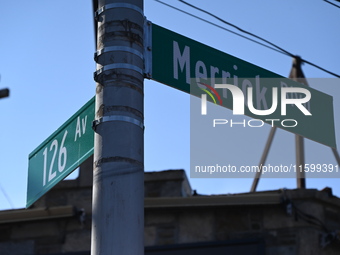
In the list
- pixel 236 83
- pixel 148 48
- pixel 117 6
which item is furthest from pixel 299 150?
pixel 117 6

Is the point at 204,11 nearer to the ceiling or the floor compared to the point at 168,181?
nearer to the ceiling

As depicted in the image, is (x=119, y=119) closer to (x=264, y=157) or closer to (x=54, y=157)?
(x=54, y=157)

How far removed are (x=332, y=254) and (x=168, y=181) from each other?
2.38 m

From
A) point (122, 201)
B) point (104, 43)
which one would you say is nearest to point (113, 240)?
point (122, 201)

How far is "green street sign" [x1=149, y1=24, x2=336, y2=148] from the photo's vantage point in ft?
16.8

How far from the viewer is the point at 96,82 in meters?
4.68

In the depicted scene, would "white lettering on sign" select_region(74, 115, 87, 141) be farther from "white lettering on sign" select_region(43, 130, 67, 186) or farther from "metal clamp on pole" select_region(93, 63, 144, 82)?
"metal clamp on pole" select_region(93, 63, 144, 82)

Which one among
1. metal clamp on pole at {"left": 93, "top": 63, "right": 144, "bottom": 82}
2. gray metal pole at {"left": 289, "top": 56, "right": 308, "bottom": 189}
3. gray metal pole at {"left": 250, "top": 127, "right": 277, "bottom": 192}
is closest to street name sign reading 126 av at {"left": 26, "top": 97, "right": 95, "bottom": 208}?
metal clamp on pole at {"left": 93, "top": 63, "right": 144, "bottom": 82}

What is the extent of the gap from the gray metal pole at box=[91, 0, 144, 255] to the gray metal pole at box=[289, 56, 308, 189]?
304 inches

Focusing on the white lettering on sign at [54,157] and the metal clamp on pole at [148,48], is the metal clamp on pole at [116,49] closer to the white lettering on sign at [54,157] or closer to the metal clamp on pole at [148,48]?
the metal clamp on pole at [148,48]

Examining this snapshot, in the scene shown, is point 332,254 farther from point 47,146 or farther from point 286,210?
point 47,146

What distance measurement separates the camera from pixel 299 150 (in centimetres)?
1388

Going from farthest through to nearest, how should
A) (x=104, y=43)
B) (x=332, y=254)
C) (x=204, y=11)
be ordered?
(x=332, y=254) < (x=204, y=11) < (x=104, y=43)

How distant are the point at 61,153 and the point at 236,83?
53.6 inches
